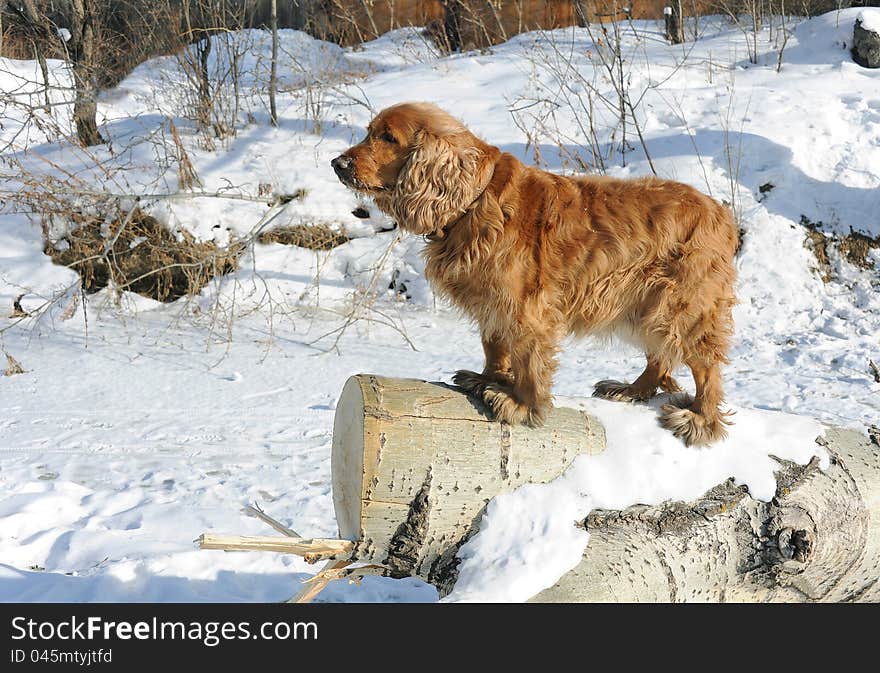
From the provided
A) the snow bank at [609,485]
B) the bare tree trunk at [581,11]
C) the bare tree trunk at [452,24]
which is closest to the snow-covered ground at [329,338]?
the snow bank at [609,485]

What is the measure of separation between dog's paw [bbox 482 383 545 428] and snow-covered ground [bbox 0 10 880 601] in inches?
9.1

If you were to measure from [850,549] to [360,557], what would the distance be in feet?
6.37

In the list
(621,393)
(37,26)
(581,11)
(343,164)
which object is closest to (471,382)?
(621,393)

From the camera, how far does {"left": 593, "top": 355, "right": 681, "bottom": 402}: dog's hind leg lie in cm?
358

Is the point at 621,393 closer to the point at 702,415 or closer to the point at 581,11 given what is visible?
the point at 702,415

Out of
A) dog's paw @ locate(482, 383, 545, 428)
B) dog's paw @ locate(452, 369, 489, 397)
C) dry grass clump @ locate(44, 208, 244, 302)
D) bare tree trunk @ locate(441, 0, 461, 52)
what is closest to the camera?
dog's paw @ locate(482, 383, 545, 428)

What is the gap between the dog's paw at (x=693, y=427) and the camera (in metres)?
3.26

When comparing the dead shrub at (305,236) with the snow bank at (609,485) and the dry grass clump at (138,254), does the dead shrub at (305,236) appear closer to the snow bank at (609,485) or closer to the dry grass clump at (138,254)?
the dry grass clump at (138,254)

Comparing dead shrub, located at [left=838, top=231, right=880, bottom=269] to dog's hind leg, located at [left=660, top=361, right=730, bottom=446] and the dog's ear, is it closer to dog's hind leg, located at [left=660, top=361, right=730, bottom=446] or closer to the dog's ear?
dog's hind leg, located at [left=660, top=361, right=730, bottom=446]

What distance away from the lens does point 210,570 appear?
398cm

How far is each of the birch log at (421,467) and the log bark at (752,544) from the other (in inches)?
13.8

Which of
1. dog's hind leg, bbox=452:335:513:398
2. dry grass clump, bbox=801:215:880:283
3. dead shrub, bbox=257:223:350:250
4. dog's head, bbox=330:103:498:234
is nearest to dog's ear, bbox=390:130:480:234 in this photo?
dog's head, bbox=330:103:498:234

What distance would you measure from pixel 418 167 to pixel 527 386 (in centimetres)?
91
